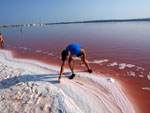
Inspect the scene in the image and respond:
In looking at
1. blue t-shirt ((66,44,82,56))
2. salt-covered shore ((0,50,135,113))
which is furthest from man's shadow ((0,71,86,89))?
blue t-shirt ((66,44,82,56))

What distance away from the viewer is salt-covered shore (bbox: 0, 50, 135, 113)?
103 inches

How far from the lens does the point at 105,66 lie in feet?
16.8

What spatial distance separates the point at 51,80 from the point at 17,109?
137cm

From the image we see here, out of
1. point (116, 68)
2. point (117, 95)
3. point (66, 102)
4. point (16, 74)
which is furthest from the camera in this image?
point (116, 68)

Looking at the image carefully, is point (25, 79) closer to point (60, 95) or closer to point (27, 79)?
point (27, 79)

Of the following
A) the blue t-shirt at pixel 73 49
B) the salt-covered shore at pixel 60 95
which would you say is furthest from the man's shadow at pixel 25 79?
the blue t-shirt at pixel 73 49

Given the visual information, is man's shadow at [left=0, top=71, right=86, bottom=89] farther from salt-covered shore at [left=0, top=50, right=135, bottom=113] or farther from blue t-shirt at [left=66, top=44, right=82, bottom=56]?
blue t-shirt at [left=66, top=44, right=82, bottom=56]

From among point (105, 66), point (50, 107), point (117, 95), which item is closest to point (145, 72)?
point (105, 66)

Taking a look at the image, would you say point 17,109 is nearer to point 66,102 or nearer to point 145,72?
point 66,102

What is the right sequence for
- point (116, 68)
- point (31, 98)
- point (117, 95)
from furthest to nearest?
point (116, 68)
point (117, 95)
point (31, 98)

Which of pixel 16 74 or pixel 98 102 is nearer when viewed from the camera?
pixel 98 102

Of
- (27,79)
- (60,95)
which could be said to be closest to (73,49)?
(60,95)

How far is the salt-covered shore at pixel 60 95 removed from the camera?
103 inches

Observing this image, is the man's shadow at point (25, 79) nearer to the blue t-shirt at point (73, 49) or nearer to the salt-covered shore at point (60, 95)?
the salt-covered shore at point (60, 95)
